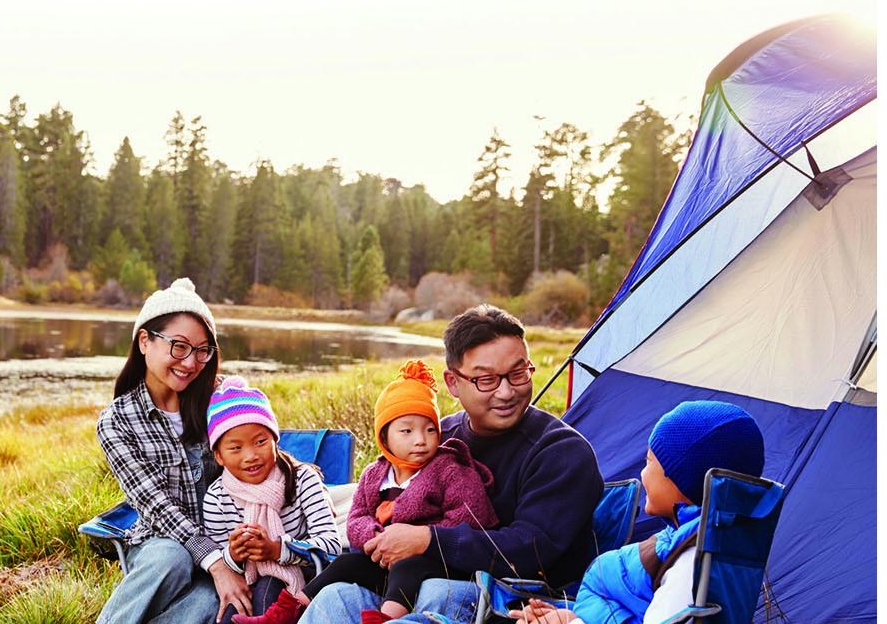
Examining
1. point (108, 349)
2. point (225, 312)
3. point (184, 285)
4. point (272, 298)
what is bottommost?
point (108, 349)

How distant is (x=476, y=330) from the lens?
2375 millimetres

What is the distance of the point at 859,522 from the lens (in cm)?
282

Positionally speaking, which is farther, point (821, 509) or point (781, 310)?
point (781, 310)

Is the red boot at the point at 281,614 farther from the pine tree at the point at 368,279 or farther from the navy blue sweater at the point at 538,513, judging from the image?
the pine tree at the point at 368,279

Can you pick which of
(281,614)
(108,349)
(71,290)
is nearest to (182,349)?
(281,614)

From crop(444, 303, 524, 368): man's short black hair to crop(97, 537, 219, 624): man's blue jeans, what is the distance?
3.18ft

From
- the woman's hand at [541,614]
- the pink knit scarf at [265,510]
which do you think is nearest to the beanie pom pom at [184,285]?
the pink knit scarf at [265,510]

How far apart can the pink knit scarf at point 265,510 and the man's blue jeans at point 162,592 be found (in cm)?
15

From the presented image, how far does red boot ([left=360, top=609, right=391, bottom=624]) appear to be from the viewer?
210 cm

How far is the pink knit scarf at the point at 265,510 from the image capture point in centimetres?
255

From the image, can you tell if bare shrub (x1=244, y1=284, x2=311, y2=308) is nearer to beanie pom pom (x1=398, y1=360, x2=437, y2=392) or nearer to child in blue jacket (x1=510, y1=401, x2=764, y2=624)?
beanie pom pom (x1=398, y1=360, x2=437, y2=392)

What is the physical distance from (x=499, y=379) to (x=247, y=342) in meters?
24.6

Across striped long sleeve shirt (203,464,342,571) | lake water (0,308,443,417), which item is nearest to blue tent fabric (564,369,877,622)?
striped long sleeve shirt (203,464,342,571)

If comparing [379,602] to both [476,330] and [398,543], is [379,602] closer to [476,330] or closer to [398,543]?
[398,543]
